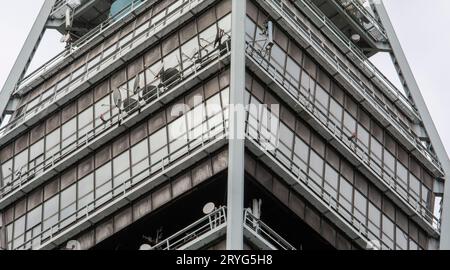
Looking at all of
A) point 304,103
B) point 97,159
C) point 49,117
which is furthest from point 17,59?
point 304,103

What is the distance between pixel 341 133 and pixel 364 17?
19.1 meters

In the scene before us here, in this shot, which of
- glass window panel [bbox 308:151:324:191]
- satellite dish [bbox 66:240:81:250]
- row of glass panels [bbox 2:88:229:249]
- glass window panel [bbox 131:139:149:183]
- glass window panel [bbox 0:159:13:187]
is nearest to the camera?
row of glass panels [bbox 2:88:229:249]

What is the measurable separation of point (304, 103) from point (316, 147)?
98.9 inches

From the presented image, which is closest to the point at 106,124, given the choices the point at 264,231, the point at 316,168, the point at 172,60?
the point at 172,60

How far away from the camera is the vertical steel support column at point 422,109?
9562cm

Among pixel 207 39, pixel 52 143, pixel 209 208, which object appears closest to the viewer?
pixel 209 208

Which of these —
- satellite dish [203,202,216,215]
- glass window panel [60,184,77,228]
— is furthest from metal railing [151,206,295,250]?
glass window panel [60,184,77,228]

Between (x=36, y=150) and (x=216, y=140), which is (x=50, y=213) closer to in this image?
(x=36, y=150)

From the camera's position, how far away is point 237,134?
80.4 m

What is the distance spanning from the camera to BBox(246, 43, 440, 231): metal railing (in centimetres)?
8688

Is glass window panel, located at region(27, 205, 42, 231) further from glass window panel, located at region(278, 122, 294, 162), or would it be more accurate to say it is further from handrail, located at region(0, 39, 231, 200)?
glass window panel, located at region(278, 122, 294, 162)

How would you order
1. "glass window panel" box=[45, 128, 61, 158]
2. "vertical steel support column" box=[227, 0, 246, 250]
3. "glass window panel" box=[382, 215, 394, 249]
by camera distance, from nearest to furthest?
1. "vertical steel support column" box=[227, 0, 246, 250]
2. "glass window panel" box=[382, 215, 394, 249]
3. "glass window panel" box=[45, 128, 61, 158]

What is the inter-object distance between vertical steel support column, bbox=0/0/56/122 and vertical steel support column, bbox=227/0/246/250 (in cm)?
2052

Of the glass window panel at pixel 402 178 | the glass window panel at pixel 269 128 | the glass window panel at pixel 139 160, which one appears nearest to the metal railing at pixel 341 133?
the glass window panel at pixel 402 178
